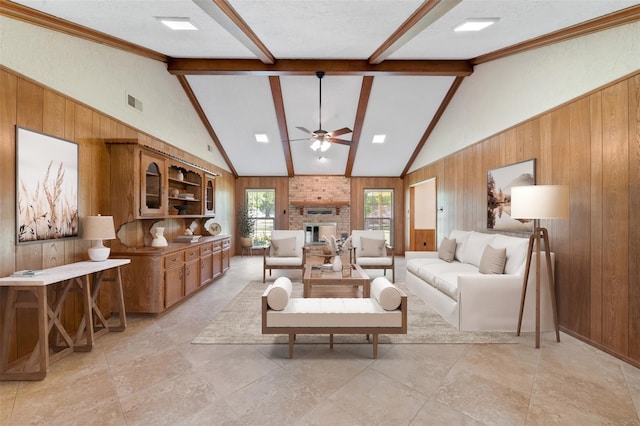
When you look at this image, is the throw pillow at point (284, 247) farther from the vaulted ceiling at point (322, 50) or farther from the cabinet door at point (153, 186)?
the vaulted ceiling at point (322, 50)

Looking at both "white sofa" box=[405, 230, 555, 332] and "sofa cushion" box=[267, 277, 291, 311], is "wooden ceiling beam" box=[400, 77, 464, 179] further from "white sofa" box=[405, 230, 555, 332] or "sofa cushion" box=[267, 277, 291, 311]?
"sofa cushion" box=[267, 277, 291, 311]

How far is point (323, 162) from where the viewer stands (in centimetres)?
787

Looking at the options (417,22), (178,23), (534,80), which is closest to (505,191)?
(534,80)

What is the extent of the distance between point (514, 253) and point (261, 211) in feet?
22.1

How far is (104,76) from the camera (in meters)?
3.29

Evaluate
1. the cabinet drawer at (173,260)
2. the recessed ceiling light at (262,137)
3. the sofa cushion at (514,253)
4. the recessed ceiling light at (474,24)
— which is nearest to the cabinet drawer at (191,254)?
the cabinet drawer at (173,260)

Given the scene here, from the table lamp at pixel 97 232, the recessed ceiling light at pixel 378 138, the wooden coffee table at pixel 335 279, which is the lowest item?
the wooden coffee table at pixel 335 279

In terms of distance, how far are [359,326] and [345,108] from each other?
4.62m

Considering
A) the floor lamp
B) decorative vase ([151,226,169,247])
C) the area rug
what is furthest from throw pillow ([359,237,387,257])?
decorative vase ([151,226,169,247])

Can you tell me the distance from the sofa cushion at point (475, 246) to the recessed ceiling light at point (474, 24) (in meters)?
2.58

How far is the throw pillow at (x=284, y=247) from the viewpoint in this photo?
18.0 ft

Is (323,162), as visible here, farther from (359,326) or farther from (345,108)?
(359,326)

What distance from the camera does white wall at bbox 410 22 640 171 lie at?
8.25ft

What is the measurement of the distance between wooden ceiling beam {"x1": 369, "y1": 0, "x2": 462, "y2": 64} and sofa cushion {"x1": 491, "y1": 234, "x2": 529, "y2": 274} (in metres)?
2.58
